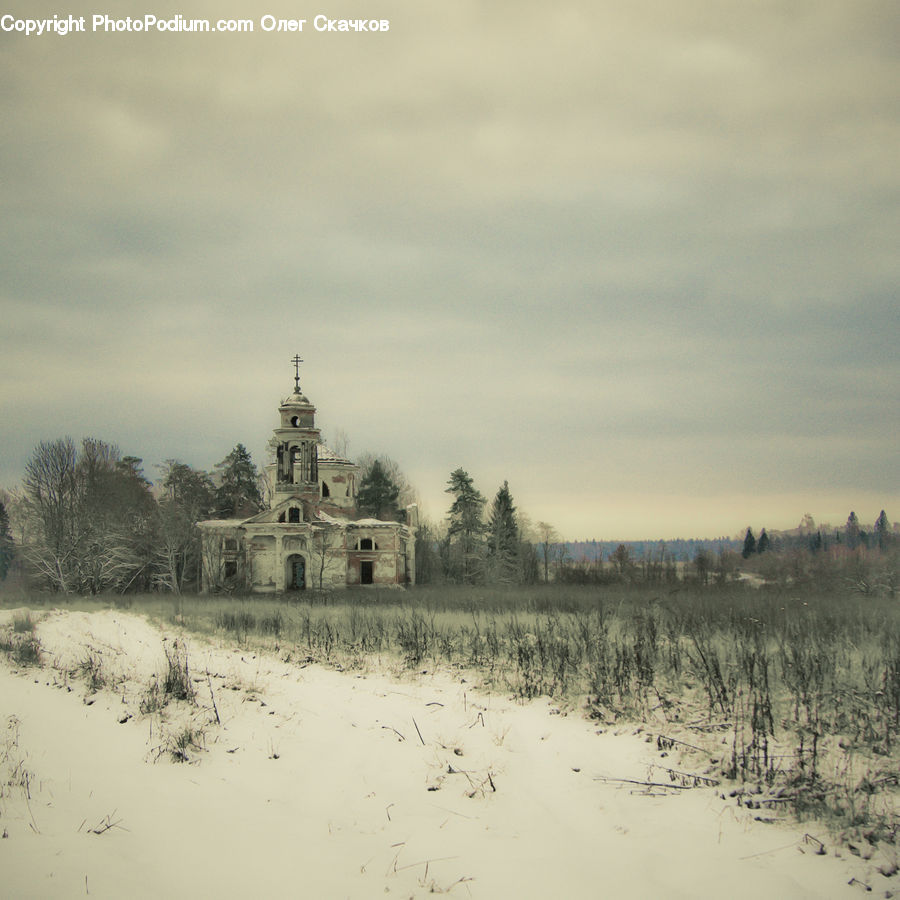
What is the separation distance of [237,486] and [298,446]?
1885 centimetres

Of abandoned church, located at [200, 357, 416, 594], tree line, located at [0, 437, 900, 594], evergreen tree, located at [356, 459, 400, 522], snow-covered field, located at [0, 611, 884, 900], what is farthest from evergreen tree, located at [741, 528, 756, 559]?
Answer: snow-covered field, located at [0, 611, 884, 900]

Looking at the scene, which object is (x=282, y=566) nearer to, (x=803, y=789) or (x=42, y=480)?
(x=42, y=480)

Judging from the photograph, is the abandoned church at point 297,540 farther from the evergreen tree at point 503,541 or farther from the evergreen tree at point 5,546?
the evergreen tree at point 5,546

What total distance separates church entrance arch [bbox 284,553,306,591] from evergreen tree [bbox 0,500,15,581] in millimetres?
17796

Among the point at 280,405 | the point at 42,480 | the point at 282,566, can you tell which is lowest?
the point at 282,566

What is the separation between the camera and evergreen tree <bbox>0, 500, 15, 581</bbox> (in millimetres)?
47344

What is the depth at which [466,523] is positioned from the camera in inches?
2359

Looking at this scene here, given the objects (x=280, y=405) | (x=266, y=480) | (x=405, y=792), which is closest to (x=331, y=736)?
(x=405, y=792)

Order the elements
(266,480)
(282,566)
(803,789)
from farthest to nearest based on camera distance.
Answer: (266,480), (282,566), (803,789)

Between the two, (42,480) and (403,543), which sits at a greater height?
(42,480)

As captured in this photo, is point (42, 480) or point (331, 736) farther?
point (42, 480)

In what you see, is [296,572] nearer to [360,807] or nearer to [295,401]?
[295,401]

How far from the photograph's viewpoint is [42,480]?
3941 centimetres

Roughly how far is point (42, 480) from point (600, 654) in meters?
37.5
